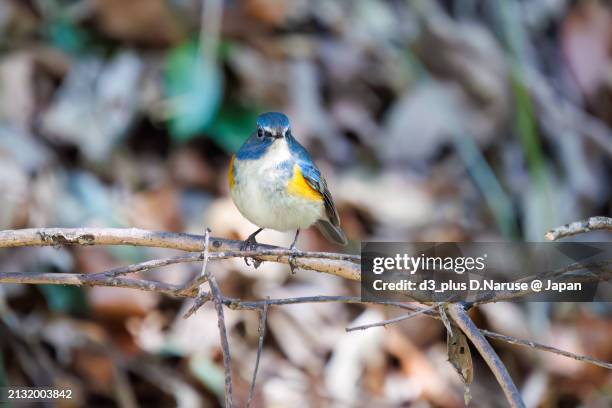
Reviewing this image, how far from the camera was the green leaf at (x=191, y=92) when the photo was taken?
5.46 meters

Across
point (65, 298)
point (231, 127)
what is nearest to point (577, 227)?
point (65, 298)

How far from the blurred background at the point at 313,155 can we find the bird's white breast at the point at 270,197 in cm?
137

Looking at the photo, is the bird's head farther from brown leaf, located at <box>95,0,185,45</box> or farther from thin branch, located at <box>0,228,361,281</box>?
brown leaf, located at <box>95,0,185,45</box>

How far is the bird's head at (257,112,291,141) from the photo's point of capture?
139 inches

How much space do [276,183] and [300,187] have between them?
0.33ft

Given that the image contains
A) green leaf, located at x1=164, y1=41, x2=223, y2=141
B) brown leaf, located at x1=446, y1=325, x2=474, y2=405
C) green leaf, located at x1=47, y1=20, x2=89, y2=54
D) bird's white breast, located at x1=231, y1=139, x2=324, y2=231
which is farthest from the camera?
green leaf, located at x1=47, y1=20, x2=89, y2=54

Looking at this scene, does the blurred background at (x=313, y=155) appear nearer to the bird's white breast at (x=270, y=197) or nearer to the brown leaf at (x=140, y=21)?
the brown leaf at (x=140, y=21)

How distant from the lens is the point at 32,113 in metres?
5.53

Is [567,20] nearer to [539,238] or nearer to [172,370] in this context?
[539,238]

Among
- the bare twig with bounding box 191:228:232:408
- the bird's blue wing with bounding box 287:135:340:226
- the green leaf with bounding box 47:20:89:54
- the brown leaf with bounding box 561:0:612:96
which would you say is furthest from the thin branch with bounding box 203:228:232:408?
the brown leaf with bounding box 561:0:612:96

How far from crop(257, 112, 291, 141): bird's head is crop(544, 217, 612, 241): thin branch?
1713 mm

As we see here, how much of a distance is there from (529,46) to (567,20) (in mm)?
351

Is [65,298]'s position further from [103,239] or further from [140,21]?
[103,239]

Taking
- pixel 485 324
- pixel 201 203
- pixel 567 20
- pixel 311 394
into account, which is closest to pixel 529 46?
pixel 567 20
